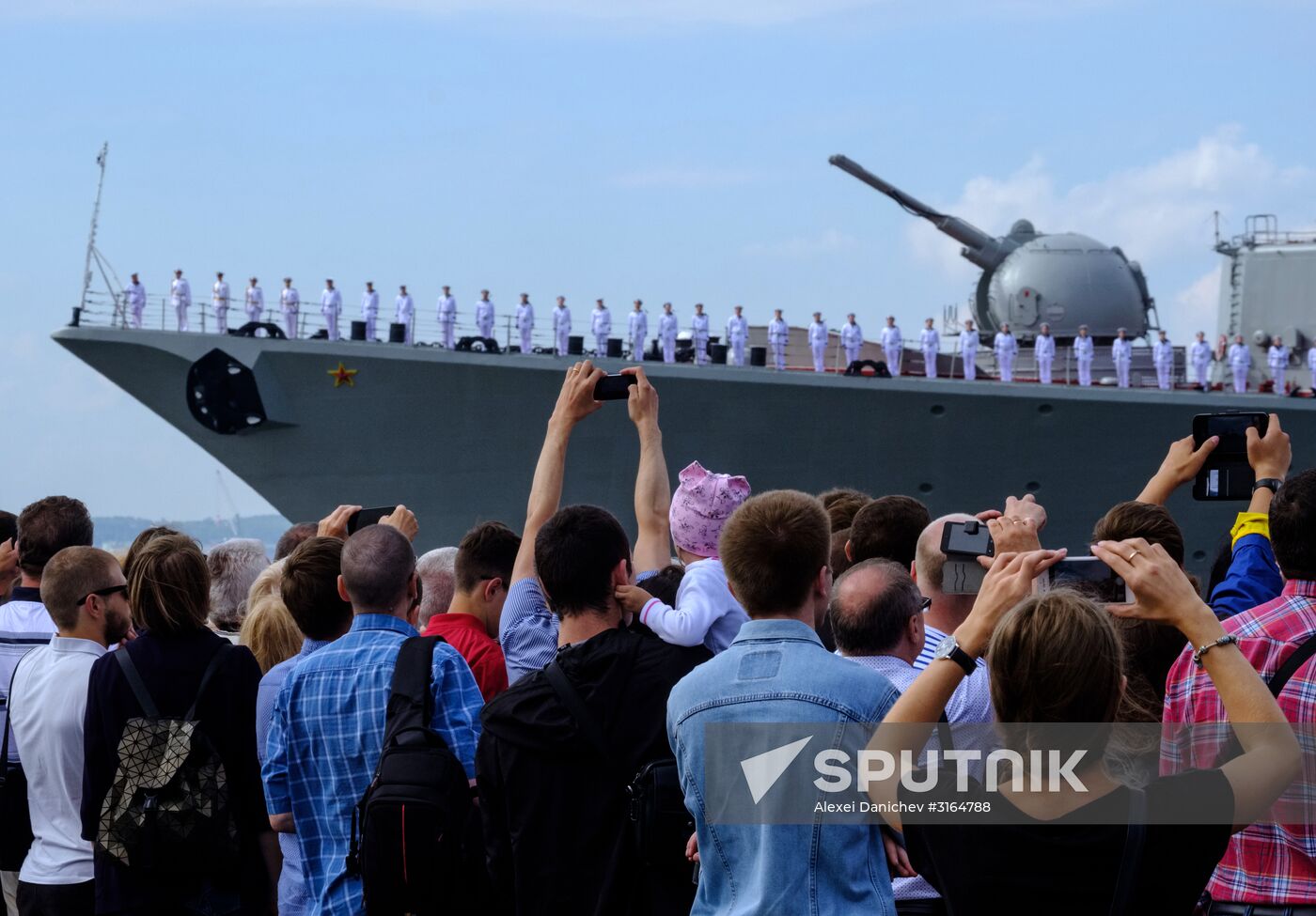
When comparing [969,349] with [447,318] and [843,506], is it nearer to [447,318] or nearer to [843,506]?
[447,318]

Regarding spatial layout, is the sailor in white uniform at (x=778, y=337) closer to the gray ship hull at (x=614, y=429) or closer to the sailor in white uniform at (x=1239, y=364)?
the gray ship hull at (x=614, y=429)

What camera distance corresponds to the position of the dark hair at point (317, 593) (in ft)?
11.5

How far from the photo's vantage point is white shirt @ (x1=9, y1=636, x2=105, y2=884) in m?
3.61

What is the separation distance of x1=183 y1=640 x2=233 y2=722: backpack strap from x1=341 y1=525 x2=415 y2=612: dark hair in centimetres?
42

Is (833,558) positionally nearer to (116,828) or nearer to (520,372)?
(116,828)

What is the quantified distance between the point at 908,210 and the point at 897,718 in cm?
2221

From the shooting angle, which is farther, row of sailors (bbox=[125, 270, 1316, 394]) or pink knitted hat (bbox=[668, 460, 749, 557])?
row of sailors (bbox=[125, 270, 1316, 394])

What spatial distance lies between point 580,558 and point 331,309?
18334 millimetres

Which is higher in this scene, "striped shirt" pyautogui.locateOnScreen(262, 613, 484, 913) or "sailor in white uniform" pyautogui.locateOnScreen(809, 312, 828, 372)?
"sailor in white uniform" pyautogui.locateOnScreen(809, 312, 828, 372)

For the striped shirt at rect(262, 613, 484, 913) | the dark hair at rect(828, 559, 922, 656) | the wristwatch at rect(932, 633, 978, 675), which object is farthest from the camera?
the striped shirt at rect(262, 613, 484, 913)

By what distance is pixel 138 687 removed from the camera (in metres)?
3.38

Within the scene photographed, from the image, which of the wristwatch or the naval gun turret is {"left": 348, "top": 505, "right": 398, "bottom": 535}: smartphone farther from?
the naval gun turret

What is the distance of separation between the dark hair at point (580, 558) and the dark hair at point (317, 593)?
72 cm

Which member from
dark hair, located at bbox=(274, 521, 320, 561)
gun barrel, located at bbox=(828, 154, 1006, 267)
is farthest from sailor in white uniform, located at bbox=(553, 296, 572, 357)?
dark hair, located at bbox=(274, 521, 320, 561)
